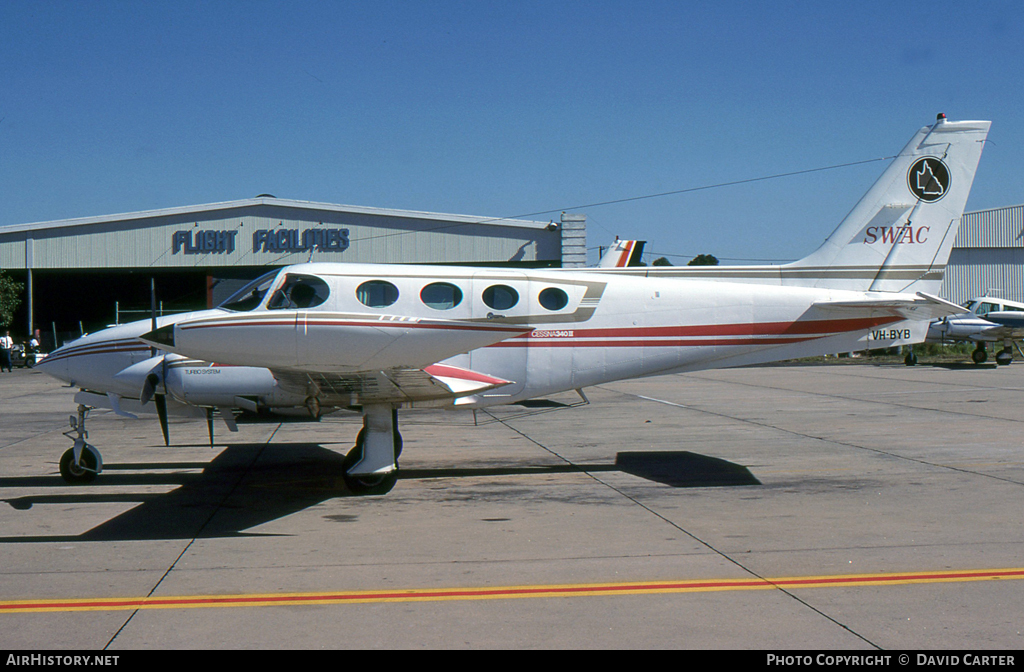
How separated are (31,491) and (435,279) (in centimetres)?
552

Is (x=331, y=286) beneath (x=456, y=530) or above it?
above

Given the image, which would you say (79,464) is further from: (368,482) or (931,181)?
(931,181)

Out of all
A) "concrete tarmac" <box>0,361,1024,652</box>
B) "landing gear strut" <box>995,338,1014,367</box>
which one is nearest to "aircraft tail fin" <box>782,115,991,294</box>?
"concrete tarmac" <box>0,361,1024,652</box>

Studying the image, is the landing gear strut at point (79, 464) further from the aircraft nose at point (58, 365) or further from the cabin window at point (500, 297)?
the cabin window at point (500, 297)

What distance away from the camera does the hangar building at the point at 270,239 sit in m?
41.7

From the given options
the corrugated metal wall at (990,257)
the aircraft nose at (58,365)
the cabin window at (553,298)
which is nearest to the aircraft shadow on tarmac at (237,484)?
the aircraft nose at (58,365)

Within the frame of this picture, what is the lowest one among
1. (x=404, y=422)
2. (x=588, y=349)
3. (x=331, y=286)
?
(x=404, y=422)

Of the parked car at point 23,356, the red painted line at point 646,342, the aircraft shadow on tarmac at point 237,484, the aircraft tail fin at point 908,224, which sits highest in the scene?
the aircraft tail fin at point 908,224

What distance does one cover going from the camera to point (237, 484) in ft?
34.0

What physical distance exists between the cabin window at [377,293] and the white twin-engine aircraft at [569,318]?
0.06 feet

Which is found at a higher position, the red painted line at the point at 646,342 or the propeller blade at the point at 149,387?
the red painted line at the point at 646,342
